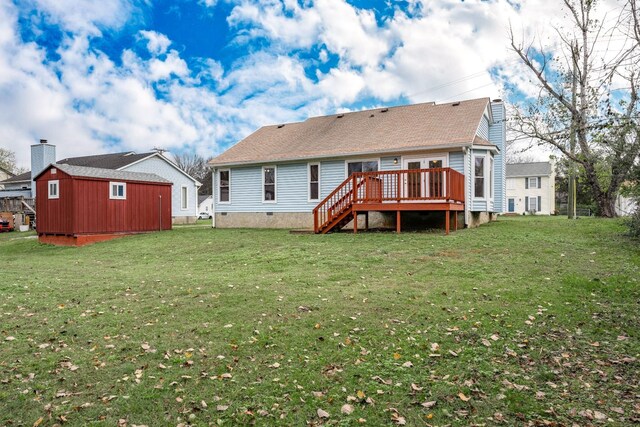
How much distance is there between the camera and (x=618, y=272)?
7441 millimetres

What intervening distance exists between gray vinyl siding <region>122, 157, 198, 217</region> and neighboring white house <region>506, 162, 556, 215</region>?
1191 inches

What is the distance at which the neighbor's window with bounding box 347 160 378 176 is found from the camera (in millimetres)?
16578

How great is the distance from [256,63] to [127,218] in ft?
30.7

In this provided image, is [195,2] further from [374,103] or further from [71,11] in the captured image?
[374,103]

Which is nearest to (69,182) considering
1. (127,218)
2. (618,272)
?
(127,218)

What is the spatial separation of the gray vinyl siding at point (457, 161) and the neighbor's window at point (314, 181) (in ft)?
17.9

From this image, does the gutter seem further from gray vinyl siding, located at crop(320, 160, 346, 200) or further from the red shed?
the red shed

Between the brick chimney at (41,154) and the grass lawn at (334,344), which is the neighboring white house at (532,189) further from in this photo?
the brick chimney at (41,154)

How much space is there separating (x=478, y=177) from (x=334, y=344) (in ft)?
41.1

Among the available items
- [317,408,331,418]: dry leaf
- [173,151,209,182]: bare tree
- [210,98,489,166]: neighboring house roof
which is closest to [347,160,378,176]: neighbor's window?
[210,98,489,166]: neighboring house roof

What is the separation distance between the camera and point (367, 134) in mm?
17891

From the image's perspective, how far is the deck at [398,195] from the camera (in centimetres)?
1318

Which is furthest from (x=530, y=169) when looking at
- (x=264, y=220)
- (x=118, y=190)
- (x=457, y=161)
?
(x=118, y=190)

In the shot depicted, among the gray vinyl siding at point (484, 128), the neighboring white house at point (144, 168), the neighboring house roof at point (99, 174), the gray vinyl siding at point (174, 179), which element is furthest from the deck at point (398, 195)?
the neighboring white house at point (144, 168)
